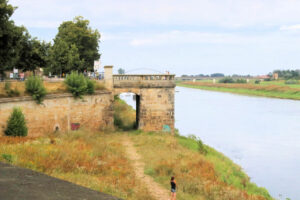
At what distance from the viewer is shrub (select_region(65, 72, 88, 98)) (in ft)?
86.5

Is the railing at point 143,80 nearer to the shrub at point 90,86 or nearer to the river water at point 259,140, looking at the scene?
the shrub at point 90,86

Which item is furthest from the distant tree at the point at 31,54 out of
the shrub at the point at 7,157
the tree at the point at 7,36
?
the shrub at the point at 7,157

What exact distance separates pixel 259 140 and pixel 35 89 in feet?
80.0

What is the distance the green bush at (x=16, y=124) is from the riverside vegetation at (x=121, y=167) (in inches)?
90.6

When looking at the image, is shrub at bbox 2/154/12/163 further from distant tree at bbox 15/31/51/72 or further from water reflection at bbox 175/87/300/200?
distant tree at bbox 15/31/51/72

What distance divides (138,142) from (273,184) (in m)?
10.2

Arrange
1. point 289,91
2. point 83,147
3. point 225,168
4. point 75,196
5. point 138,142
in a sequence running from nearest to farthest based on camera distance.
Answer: point 75,196 → point 83,147 → point 225,168 → point 138,142 → point 289,91

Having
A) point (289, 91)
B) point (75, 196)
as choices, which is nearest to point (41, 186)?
point (75, 196)

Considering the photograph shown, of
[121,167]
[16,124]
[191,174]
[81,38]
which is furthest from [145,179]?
[81,38]

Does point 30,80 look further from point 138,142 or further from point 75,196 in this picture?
point 75,196

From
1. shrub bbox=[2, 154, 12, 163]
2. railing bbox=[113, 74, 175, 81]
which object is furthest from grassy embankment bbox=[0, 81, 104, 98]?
shrub bbox=[2, 154, 12, 163]

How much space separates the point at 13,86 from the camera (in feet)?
74.8

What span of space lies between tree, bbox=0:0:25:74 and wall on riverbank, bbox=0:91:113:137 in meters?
5.65

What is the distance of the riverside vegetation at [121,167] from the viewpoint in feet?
45.6
